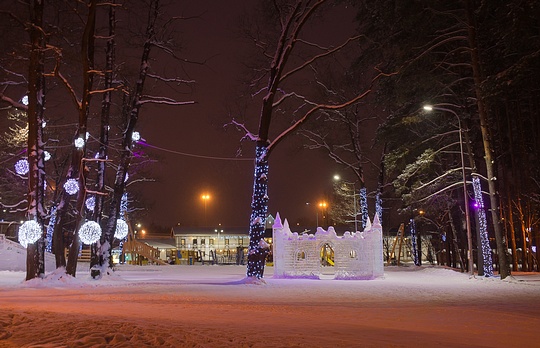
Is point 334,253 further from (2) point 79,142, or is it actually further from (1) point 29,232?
(1) point 29,232

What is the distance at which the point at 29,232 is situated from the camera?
20328 millimetres

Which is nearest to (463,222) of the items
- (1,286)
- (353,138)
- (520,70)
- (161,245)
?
(353,138)

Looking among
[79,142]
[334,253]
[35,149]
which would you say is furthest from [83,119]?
[334,253]

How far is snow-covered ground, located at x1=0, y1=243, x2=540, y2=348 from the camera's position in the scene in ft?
27.5

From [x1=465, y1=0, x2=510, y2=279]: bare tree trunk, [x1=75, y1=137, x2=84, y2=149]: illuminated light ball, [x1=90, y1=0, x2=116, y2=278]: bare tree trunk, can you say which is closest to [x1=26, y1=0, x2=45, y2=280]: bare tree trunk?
[x1=75, y1=137, x2=84, y2=149]: illuminated light ball

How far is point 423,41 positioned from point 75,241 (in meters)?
20.2

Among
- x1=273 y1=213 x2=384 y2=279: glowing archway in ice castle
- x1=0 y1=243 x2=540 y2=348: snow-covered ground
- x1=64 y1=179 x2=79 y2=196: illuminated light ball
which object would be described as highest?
x1=64 y1=179 x2=79 y2=196: illuminated light ball

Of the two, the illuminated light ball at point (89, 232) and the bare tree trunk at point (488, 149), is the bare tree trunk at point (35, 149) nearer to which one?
the illuminated light ball at point (89, 232)

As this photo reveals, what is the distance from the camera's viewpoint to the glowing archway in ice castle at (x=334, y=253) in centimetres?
2983

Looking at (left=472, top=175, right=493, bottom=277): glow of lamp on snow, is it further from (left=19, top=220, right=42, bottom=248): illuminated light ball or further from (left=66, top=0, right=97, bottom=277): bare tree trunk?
(left=19, top=220, right=42, bottom=248): illuminated light ball

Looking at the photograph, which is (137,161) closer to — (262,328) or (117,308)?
(117,308)

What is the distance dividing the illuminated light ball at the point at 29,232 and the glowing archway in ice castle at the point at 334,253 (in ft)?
45.1

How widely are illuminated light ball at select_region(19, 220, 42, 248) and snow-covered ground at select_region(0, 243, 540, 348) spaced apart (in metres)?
Answer: 1.68

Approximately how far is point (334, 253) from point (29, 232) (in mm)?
16813
